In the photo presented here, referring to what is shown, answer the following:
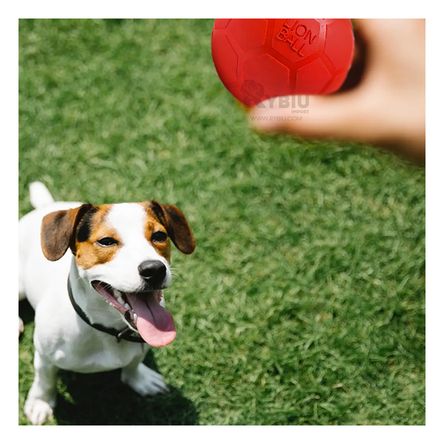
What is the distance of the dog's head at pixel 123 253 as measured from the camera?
2.72 metres

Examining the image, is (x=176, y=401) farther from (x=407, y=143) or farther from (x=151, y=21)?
(x=151, y=21)

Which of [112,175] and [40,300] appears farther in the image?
[112,175]

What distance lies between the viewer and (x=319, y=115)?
150 inches

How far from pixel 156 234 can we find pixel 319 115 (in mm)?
1425

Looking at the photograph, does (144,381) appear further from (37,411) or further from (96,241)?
(96,241)

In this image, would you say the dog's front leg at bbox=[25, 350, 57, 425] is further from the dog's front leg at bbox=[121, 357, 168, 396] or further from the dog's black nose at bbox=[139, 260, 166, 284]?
the dog's black nose at bbox=[139, 260, 166, 284]

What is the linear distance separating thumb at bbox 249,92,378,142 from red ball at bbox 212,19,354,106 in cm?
10

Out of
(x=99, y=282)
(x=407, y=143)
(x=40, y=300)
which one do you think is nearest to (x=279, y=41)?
(x=407, y=143)

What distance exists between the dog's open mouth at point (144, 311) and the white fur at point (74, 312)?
107mm

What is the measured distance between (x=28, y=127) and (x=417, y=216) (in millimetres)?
2721

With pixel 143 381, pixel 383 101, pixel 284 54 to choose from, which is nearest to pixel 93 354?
pixel 143 381

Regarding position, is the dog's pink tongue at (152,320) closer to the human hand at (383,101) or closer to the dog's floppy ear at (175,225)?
the dog's floppy ear at (175,225)

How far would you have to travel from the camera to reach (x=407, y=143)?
150 inches

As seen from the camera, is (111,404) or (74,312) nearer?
(74,312)
